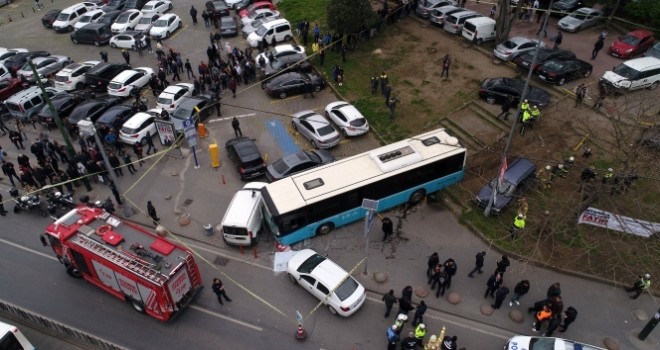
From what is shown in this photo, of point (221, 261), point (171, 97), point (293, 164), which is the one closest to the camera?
point (221, 261)

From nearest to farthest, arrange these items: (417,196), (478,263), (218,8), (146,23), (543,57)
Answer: (478,263) → (417,196) → (543,57) → (146,23) → (218,8)

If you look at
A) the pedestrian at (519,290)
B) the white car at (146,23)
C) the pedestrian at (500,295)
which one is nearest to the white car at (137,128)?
the white car at (146,23)

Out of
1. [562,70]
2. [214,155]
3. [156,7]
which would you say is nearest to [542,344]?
[214,155]

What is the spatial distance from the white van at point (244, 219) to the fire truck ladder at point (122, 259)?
4.04 metres

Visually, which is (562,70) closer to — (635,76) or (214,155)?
→ (635,76)

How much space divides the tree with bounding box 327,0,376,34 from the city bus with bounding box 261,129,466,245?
12839mm

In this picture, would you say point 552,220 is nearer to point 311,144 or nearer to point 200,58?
point 311,144

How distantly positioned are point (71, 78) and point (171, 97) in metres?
7.70

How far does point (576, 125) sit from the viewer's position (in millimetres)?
24500

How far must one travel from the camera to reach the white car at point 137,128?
2517cm

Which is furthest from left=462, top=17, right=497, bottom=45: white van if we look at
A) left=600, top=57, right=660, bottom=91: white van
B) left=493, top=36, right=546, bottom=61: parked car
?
left=600, top=57, right=660, bottom=91: white van

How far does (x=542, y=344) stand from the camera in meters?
15.0

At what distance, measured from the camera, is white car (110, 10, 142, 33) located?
119ft

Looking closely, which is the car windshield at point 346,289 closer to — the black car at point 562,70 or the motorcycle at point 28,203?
the motorcycle at point 28,203
